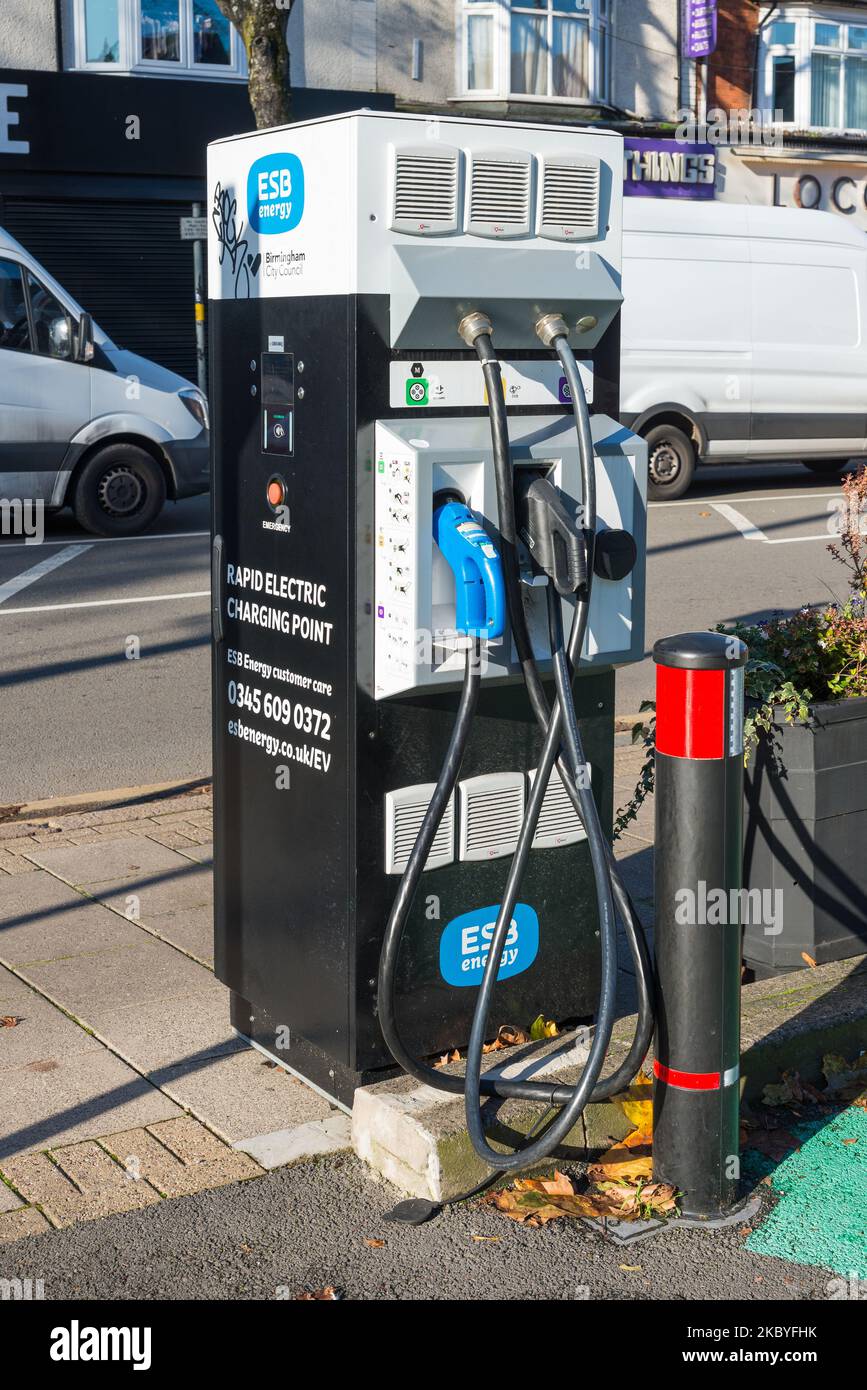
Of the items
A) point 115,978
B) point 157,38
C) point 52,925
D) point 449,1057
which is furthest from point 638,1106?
point 157,38

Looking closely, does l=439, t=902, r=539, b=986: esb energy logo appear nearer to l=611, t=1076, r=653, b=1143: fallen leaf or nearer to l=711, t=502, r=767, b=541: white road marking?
l=611, t=1076, r=653, b=1143: fallen leaf

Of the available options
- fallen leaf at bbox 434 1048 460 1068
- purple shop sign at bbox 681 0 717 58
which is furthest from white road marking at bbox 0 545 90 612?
purple shop sign at bbox 681 0 717 58

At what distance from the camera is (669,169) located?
83.1 feet

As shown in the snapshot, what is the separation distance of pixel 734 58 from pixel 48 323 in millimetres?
18041

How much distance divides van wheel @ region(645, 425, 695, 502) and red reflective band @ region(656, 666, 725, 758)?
12773mm

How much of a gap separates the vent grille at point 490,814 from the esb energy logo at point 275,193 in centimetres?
137

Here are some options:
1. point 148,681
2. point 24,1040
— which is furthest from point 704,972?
point 148,681

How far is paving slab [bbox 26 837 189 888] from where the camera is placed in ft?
18.5

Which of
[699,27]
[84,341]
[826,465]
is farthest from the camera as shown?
[699,27]

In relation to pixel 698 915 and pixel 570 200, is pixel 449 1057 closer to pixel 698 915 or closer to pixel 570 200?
pixel 698 915

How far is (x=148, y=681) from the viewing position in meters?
8.89

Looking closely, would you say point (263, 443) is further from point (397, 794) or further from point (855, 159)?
point (855, 159)

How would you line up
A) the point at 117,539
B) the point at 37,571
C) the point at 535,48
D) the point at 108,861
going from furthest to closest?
the point at 535,48 < the point at 117,539 < the point at 37,571 < the point at 108,861
